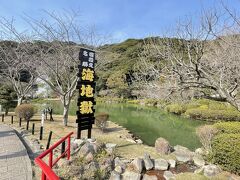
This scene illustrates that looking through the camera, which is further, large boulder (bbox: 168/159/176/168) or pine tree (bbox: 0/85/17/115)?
pine tree (bbox: 0/85/17/115)

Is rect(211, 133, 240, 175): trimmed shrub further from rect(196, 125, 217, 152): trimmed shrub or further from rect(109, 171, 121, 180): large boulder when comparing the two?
rect(109, 171, 121, 180): large boulder

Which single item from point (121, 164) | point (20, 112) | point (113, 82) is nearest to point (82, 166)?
point (121, 164)

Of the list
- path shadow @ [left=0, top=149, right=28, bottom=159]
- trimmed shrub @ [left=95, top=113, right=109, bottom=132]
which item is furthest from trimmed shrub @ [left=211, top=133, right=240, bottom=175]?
trimmed shrub @ [left=95, top=113, right=109, bottom=132]

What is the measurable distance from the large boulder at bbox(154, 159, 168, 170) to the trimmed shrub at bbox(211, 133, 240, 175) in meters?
1.40

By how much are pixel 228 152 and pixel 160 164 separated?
5.95 ft

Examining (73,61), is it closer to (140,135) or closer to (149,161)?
(140,135)

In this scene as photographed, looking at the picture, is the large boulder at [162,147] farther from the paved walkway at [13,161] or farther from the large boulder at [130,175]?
the paved walkway at [13,161]

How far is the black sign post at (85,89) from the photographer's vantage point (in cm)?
802

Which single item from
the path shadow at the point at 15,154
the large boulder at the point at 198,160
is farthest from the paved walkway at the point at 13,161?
the large boulder at the point at 198,160

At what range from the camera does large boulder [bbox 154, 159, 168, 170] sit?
260 inches

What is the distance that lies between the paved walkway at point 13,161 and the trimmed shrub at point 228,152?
15.9 ft

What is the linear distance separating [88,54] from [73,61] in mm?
3145

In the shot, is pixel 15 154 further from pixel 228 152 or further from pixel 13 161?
pixel 228 152

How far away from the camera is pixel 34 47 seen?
11094mm
